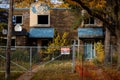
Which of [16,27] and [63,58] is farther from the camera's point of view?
[16,27]

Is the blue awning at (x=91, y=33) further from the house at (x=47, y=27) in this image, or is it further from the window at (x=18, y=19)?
the window at (x=18, y=19)

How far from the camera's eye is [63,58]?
3133 cm

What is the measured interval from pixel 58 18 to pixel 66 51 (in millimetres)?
19624

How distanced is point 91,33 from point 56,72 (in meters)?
17.3

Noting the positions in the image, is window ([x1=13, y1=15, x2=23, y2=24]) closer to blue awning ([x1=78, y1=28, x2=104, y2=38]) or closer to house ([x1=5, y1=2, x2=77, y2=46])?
house ([x1=5, y1=2, x2=77, y2=46])

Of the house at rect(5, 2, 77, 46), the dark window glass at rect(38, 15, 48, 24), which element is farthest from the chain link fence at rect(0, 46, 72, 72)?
the dark window glass at rect(38, 15, 48, 24)

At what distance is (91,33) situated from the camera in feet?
143

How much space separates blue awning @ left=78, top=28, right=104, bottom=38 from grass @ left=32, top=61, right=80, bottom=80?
12881 millimetres

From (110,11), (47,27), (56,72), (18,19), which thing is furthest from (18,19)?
(110,11)

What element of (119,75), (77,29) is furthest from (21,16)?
(119,75)

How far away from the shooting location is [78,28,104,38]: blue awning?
43250 mm

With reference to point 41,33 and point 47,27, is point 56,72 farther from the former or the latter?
point 47,27

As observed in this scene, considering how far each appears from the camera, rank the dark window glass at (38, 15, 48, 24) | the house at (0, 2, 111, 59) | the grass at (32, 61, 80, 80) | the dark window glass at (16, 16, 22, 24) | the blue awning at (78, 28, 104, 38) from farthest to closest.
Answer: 1. the dark window glass at (16, 16, 22, 24)
2. the dark window glass at (38, 15, 48, 24)
3. the house at (0, 2, 111, 59)
4. the blue awning at (78, 28, 104, 38)
5. the grass at (32, 61, 80, 80)

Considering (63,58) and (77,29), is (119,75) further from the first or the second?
(77,29)
